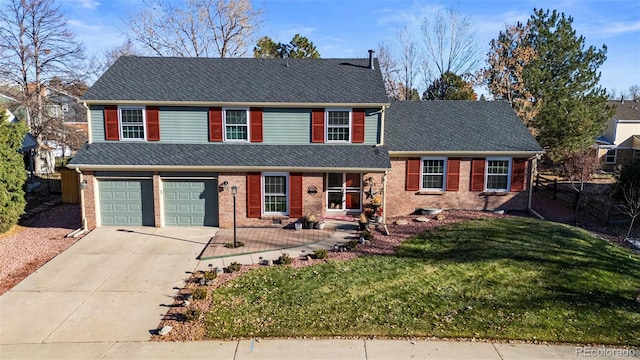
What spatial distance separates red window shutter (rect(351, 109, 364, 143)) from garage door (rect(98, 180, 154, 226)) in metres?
9.16

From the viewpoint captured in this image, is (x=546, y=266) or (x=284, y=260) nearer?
(x=546, y=266)

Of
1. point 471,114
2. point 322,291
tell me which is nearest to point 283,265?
point 322,291

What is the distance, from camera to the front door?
18.8m

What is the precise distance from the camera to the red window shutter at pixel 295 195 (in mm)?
17984

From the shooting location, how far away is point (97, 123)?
61.1ft

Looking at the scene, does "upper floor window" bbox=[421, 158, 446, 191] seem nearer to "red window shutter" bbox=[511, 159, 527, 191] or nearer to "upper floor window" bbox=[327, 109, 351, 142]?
"red window shutter" bbox=[511, 159, 527, 191]

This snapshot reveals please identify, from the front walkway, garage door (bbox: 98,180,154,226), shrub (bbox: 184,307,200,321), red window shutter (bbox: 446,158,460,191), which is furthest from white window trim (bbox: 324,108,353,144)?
shrub (bbox: 184,307,200,321)

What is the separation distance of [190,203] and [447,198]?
11903mm

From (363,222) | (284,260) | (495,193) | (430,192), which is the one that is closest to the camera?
(284,260)

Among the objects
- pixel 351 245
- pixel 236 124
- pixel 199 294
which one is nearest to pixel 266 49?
pixel 236 124

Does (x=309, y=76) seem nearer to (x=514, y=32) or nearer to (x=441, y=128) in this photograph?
(x=441, y=128)

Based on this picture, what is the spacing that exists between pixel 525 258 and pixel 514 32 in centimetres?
2125

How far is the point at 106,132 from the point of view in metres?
18.6

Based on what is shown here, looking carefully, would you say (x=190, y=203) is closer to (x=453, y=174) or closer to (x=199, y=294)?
(x=199, y=294)
